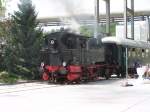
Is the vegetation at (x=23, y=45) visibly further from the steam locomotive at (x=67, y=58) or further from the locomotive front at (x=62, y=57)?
the locomotive front at (x=62, y=57)

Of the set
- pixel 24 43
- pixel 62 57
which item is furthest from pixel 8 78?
pixel 62 57

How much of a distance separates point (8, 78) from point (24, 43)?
301cm

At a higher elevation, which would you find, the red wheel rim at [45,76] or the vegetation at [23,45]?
the vegetation at [23,45]

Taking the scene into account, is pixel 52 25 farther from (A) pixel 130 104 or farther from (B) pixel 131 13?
(A) pixel 130 104

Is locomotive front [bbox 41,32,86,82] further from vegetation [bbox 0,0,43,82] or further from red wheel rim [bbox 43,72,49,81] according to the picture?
vegetation [bbox 0,0,43,82]

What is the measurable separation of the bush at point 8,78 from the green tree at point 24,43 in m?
0.54

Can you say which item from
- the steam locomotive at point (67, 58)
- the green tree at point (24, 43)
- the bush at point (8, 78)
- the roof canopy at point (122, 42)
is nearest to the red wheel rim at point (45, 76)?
the steam locomotive at point (67, 58)

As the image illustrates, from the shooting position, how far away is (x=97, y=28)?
139 ft

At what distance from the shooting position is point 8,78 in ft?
102

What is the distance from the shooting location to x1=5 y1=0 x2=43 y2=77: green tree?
32.3 metres

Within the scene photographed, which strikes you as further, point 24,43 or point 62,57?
point 24,43

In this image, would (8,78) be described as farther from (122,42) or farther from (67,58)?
(122,42)

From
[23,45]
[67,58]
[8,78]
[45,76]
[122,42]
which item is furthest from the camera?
[122,42]

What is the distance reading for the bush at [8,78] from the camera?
2984 cm
